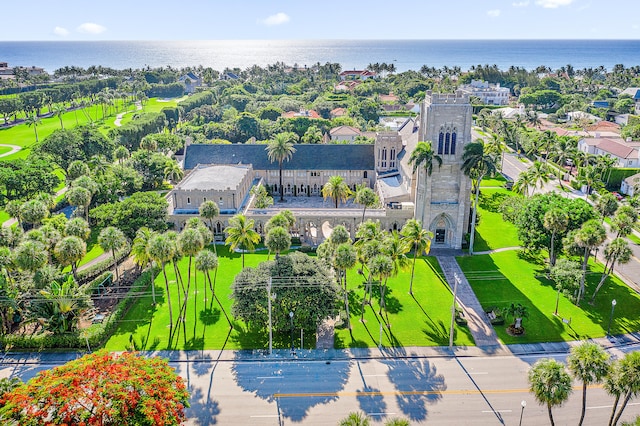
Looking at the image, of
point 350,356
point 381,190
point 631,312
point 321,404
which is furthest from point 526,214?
point 321,404

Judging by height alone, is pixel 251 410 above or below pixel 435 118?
below

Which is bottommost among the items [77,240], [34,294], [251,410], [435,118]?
[251,410]

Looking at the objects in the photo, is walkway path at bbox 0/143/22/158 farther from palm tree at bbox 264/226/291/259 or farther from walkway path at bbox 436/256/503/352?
walkway path at bbox 436/256/503/352

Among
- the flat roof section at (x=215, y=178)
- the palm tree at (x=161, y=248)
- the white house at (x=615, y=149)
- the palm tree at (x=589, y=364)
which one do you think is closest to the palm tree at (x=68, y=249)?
the palm tree at (x=161, y=248)

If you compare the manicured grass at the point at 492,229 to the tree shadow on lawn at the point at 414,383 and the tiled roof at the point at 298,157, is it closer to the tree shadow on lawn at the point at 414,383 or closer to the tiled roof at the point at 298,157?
the tiled roof at the point at 298,157

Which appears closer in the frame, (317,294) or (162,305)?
(317,294)

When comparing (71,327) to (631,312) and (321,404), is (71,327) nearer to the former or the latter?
(321,404)

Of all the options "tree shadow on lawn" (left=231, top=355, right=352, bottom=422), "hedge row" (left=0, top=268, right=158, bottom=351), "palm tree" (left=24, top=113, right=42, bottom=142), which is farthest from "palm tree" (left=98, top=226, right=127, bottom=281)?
"palm tree" (left=24, top=113, right=42, bottom=142)
